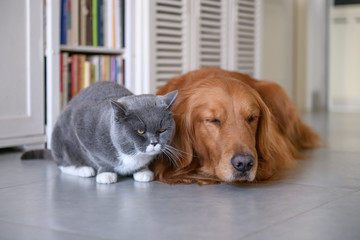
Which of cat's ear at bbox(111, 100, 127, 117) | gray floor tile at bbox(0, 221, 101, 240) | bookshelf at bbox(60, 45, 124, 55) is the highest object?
bookshelf at bbox(60, 45, 124, 55)

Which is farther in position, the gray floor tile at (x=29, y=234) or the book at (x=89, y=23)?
the book at (x=89, y=23)

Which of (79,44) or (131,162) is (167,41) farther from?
(131,162)

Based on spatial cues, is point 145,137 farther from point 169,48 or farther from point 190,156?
point 169,48

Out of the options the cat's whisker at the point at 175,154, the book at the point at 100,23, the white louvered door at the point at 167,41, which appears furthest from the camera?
the white louvered door at the point at 167,41

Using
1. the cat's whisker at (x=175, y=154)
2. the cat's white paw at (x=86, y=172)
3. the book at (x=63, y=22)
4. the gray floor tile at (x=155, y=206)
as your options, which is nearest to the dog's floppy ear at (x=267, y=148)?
the gray floor tile at (x=155, y=206)

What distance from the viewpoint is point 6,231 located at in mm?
1386

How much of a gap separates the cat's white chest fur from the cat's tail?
67cm

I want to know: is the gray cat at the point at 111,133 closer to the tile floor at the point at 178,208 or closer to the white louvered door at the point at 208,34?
the tile floor at the point at 178,208

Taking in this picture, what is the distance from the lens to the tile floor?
1.38 meters

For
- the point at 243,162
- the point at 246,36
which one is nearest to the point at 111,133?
the point at 243,162

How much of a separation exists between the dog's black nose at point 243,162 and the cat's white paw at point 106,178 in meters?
0.49

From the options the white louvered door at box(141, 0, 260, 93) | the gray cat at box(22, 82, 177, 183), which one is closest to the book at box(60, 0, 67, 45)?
the white louvered door at box(141, 0, 260, 93)

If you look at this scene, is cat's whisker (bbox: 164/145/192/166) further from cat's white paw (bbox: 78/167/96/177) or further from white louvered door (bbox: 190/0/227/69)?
white louvered door (bbox: 190/0/227/69)

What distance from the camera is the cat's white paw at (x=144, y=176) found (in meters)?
2.09
